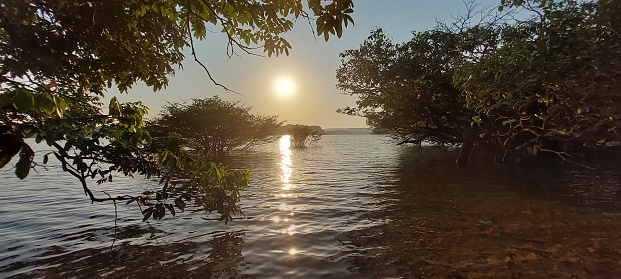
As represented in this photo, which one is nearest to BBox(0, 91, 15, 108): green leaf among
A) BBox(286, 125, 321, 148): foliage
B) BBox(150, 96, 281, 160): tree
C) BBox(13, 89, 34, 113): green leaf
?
BBox(13, 89, 34, 113): green leaf

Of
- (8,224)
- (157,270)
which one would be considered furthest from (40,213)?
(157,270)

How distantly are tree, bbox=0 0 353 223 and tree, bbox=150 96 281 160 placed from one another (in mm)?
29193

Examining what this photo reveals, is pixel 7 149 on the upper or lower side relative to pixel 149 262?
upper

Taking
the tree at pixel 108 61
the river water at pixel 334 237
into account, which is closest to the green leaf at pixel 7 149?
the tree at pixel 108 61

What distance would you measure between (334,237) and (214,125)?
3222 cm

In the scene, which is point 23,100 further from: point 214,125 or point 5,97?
point 214,125

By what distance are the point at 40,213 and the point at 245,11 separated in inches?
405

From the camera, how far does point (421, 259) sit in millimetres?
6176

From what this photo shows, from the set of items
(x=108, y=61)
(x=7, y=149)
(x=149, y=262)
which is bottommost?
(x=149, y=262)

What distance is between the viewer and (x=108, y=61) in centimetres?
470

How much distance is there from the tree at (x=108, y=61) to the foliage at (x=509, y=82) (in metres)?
9.08

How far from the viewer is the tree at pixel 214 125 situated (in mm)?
35906

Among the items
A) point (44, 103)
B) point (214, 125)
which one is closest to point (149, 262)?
point (44, 103)

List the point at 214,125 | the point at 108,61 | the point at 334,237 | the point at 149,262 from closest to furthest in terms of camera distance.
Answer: the point at 108,61, the point at 149,262, the point at 334,237, the point at 214,125
